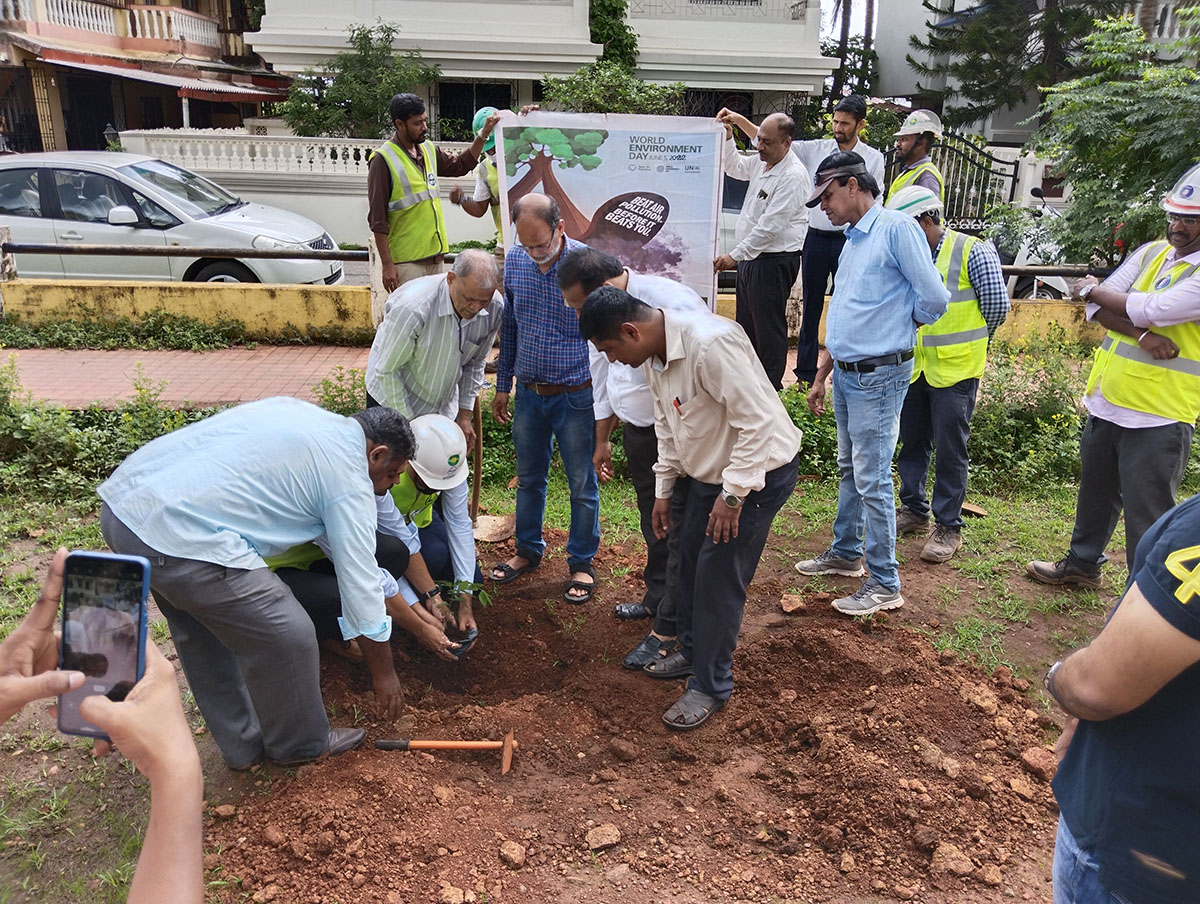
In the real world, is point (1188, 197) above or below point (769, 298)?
above

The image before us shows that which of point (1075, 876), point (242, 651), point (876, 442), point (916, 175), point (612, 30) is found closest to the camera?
point (1075, 876)

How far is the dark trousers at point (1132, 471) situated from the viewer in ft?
12.5

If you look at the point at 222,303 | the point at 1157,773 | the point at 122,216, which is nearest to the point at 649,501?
the point at 1157,773

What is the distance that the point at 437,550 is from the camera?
4.23 metres

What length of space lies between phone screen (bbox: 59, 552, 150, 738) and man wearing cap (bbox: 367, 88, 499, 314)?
4.36 meters

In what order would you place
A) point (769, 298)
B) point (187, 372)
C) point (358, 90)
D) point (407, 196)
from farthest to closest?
point (358, 90) < point (187, 372) < point (769, 298) < point (407, 196)

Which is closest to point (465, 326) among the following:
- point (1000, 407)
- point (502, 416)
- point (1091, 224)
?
point (502, 416)

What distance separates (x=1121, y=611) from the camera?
1.51 meters

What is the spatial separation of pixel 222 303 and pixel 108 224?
75.7 inches

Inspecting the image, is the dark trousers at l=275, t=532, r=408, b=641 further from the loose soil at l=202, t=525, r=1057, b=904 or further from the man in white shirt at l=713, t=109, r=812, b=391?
the man in white shirt at l=713, t=109, r=812, b=391

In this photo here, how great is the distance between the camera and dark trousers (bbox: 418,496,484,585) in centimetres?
421

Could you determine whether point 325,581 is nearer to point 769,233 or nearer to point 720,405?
point 720,405

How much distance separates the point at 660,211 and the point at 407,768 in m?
3.69

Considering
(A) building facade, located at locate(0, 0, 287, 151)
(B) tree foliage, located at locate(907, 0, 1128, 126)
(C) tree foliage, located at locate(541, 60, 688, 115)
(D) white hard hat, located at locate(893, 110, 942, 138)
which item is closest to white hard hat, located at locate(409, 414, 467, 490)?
(D) white hard hat, located at locate(893, 110, 942, 138)
